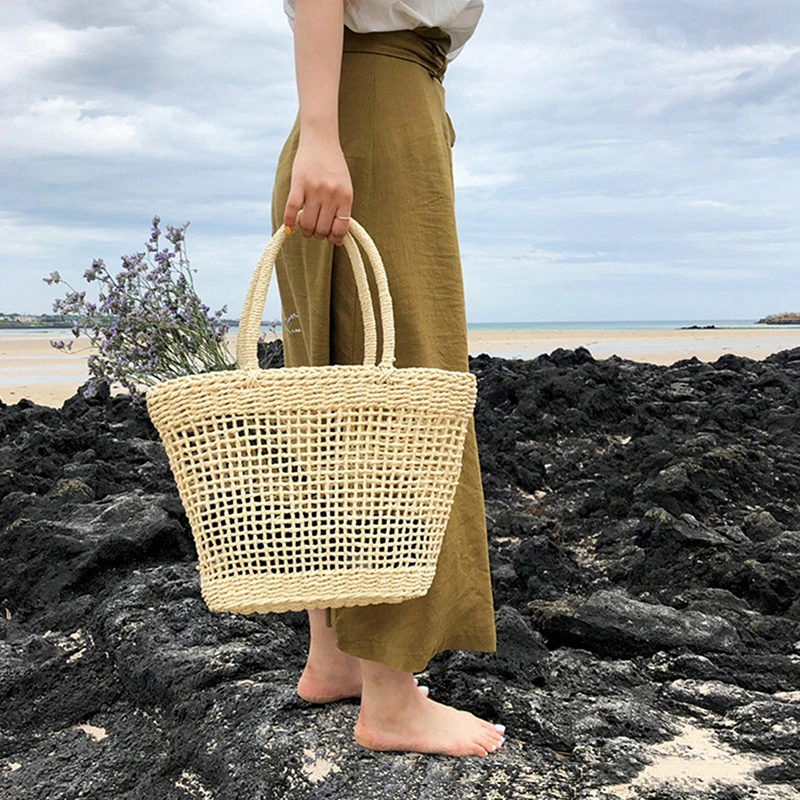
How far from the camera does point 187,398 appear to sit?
1.82 metres

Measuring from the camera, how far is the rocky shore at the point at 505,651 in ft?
6.97

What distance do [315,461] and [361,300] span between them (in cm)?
34

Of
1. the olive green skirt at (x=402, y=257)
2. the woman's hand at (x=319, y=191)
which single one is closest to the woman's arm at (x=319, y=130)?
the woman's hand at (x=319, y=191)

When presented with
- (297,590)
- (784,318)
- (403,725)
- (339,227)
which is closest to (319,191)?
(339,227)

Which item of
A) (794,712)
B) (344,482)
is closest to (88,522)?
Result: (344,482)

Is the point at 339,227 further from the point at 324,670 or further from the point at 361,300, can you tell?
the point at 324,670

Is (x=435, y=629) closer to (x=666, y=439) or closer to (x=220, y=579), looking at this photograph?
(x=220, y=579)

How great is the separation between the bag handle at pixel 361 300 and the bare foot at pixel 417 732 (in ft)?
2.67

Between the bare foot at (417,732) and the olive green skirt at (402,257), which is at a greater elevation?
the olive green skirt at (402,257)

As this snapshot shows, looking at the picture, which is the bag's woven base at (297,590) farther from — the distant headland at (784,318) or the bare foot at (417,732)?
the distant headland at (784,318)

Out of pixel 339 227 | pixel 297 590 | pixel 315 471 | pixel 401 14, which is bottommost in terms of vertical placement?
pixel 297 590

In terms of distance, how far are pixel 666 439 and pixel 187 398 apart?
3292 mm

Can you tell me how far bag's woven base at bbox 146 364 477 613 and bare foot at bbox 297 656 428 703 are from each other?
54 cm

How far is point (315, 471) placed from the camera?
187cm
